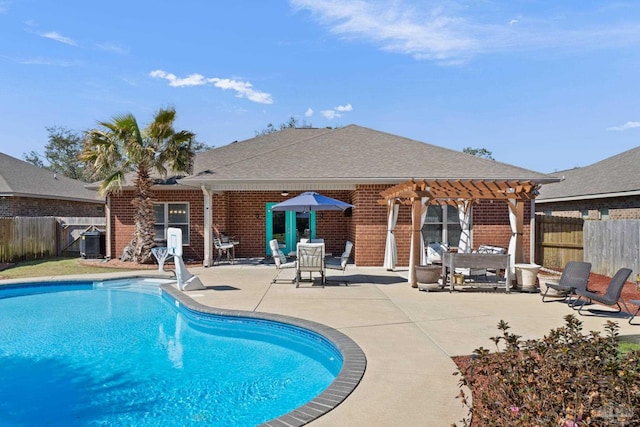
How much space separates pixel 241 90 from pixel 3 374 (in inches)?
2018

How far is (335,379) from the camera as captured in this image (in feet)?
14.9

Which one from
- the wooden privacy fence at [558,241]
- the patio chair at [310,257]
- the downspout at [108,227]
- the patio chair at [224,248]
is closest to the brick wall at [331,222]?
the downspout at [108,227]

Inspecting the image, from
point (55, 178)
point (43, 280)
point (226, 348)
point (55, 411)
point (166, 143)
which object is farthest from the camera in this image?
point (55, 178)

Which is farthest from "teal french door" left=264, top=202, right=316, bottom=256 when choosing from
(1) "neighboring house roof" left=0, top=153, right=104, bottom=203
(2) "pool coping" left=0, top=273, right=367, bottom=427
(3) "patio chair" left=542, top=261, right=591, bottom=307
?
(1) "neighboring house roof" left=0, top=153, right=104, bottom=203

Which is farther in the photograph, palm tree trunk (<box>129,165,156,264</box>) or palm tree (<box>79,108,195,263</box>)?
palm tree trunk (<box>129,165,156,264</box>)

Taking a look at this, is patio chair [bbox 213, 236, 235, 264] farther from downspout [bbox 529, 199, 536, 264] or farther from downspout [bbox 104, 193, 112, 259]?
downspout [bbox 529, 199, 536, 264]

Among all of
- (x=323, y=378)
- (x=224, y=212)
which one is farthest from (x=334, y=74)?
(x=323, y=378)

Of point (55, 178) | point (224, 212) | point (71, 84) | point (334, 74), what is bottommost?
point (224, 212)

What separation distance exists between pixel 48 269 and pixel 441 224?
553 inches

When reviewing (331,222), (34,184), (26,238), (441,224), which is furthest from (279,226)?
(34,184)

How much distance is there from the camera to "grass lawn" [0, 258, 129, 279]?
1355 centimetres

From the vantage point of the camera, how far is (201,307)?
27.2 feet

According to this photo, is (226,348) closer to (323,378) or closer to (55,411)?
(323,378)

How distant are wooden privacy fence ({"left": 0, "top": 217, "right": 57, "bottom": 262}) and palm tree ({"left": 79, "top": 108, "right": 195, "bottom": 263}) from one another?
17.3 ft
